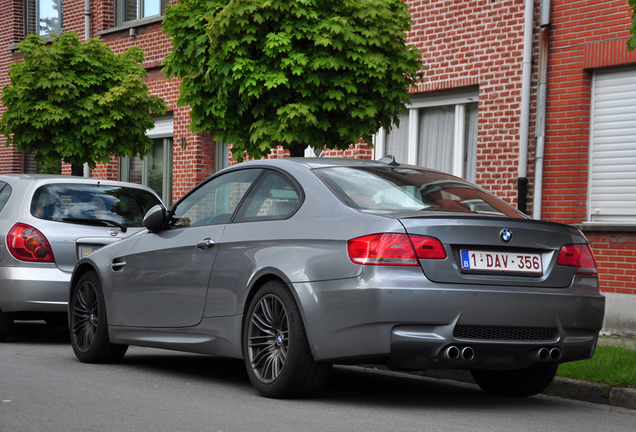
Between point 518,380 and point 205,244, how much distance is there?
229 cm

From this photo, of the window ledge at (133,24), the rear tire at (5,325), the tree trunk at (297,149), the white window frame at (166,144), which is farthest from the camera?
the white window frame at (166,144)

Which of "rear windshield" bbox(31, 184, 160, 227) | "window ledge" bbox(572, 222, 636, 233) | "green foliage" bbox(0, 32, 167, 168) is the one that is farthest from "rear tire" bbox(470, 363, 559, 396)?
"green foliage" bbox(0, 32, 167, 168)

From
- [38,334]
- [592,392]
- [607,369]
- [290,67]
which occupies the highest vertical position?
[290,67]

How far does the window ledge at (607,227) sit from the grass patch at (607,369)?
341cm

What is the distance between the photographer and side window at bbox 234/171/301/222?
640cm

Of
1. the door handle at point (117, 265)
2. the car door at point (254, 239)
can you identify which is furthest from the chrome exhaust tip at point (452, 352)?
the door handle at point (117, 265)

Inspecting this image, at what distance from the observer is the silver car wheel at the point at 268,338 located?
6070 millimetres

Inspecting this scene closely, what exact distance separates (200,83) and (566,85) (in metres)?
4.39

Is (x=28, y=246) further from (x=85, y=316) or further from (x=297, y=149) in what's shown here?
(x=297, y=149)

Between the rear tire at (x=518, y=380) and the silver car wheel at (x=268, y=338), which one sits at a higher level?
the silver car wheel at (x=268, y=338)

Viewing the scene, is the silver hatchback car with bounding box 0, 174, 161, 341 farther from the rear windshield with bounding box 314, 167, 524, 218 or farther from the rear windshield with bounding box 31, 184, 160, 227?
the rear windshield with bounding box 314, 167, 524, 218

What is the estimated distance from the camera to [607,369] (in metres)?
7.15

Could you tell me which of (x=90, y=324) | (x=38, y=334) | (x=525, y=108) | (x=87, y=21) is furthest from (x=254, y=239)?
(x=87, y=21)

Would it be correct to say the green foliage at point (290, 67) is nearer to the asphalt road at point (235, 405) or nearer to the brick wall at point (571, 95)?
the brick wall at point (571, 95)
